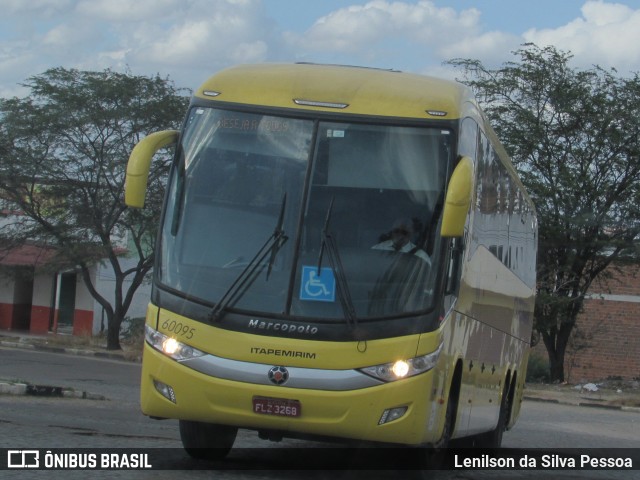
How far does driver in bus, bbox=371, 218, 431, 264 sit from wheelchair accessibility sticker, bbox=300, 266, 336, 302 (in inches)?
17.6

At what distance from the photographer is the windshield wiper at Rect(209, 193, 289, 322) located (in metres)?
8.10

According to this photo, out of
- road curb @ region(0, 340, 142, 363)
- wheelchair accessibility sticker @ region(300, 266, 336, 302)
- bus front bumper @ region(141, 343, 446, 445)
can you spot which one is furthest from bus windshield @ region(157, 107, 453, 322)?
road curb @ region(0, 340, 142, 363)

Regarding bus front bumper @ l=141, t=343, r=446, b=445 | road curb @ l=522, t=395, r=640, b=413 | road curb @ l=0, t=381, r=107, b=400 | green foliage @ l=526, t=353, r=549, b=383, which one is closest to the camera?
bus front bumper @ l=141, t=343, r=446, b=445

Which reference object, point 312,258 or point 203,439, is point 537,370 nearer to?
point 203,439

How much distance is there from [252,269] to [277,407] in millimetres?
1064

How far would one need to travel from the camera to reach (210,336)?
8055mm

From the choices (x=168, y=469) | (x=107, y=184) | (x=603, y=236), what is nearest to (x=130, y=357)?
(x=107, y=184)

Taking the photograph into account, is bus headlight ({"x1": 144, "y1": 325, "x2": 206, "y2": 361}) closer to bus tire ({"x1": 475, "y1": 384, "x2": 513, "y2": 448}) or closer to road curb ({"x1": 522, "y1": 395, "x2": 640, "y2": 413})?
bus tire ({"x1": 475, "y1": 384, "x2": 513, "y2": 448})

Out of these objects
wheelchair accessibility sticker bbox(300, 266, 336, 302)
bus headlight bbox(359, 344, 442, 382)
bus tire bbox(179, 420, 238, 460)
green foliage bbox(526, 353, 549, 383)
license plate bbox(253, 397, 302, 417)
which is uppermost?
wheelchair accessibility sticker bbox(300, 266, 336, 302)

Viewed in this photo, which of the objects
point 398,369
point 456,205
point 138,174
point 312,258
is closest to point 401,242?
point 456,205

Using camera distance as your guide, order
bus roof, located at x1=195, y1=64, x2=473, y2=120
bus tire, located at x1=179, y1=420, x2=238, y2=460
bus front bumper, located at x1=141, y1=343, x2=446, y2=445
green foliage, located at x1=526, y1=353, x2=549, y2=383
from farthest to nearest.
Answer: green foliage, located at x1=526, y1=353, x2=549, y2=383 < bus tire, located at x1=179, y1=420, x2=238, y2=460 < bus roof, located at x1=195, y1=64, x2=473, y2=120 < bus front bumper, located at x1=141, y1=343, x2=446, y2=445

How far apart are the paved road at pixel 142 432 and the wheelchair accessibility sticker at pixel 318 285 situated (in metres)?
1.60

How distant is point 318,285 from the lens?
8094 mm

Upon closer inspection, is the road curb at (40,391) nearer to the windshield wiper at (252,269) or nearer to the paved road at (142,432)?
the paved road at (142,432)
